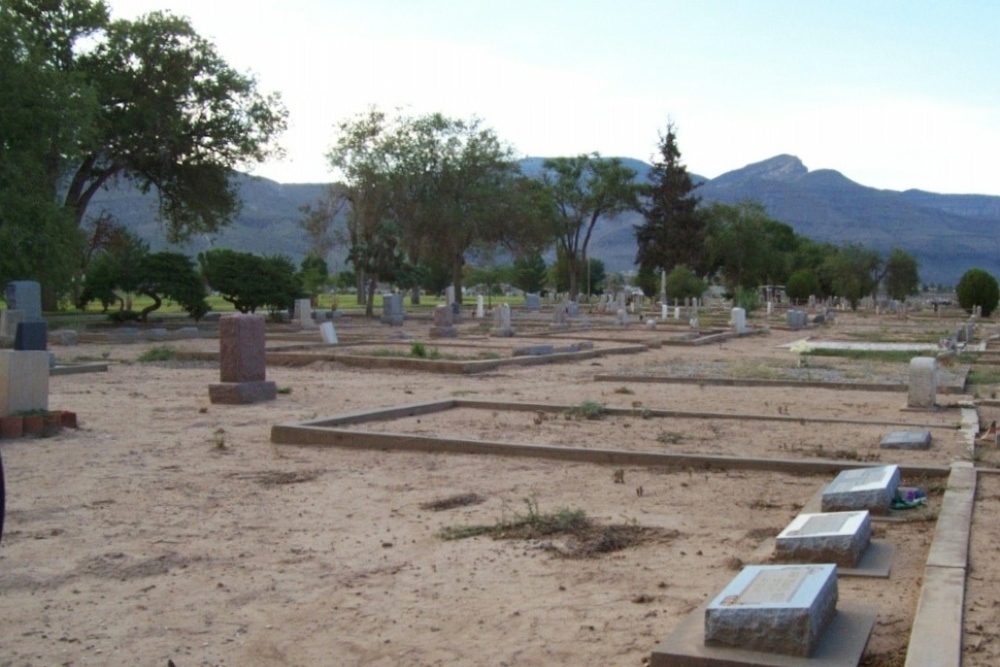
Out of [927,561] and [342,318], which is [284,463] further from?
[342,318]

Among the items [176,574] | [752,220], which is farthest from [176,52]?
[752,220]

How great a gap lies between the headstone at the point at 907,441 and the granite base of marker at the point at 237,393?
7.40 metres

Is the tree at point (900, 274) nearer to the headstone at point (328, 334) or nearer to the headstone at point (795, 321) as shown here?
the headstone at point (795, 321)

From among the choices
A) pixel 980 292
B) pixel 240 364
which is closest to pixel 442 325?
pixel 240 364

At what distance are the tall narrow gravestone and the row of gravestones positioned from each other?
30.1 ft

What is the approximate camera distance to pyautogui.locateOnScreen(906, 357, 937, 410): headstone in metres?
13.1

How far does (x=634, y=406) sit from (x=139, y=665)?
9035 millimetres

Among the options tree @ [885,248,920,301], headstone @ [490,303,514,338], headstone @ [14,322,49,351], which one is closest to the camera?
headstone @ [14,322,49,351]

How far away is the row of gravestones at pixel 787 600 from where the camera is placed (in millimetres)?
4031

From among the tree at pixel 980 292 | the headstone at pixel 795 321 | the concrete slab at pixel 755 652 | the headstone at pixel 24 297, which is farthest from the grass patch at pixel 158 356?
the tree at pixel 980 292

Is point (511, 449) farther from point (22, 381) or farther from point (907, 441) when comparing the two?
point (22, 381)

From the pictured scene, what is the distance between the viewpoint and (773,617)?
4062 millimetres

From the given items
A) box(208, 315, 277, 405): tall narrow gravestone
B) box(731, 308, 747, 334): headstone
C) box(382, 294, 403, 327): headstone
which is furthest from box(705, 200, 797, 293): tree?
box(208, 315, 277, 405): tall narrow gravestone

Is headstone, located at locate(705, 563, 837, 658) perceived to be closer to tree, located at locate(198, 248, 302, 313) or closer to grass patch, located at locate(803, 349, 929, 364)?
grass patch, located at locate(803, 349, 929, 364)
